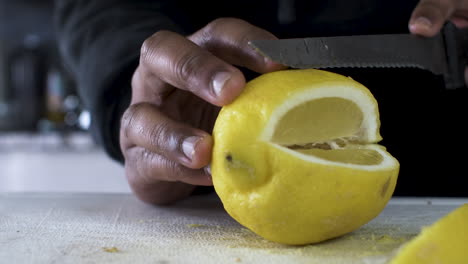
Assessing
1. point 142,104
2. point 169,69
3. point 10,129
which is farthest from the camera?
point 10,129

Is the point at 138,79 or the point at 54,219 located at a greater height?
the point at 138,79

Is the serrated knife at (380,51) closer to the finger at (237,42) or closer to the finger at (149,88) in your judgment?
the finger at (237,42)

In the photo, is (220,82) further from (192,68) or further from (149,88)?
(149,88)

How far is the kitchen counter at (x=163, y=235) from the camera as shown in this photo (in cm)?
67

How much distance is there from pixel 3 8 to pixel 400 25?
353 cm

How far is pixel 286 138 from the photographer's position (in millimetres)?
681

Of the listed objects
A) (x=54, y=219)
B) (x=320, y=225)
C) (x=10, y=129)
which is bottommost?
(x=10, y=129)

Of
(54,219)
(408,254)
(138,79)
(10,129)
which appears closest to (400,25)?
(138,79)

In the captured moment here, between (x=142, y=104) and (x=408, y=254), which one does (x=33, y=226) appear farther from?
(x=408, y=254)

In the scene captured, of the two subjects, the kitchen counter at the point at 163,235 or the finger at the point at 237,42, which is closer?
the kitchen counter at the point at 163,235

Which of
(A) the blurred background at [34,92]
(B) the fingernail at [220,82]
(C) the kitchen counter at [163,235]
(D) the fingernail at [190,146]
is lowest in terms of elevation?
(A) the blurred background at [34,92]

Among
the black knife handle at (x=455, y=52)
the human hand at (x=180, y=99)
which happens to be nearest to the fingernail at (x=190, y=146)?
the human hand at (x=180, y=99)

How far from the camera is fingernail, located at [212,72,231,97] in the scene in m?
0.68

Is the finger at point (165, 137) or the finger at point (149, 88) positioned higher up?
the finger at point (149, 88)
